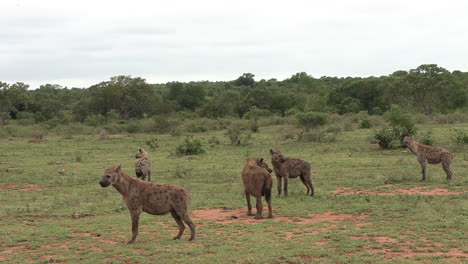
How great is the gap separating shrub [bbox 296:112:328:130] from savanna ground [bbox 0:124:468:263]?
1215cm

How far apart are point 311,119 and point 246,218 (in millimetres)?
24395

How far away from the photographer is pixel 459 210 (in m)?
11.7

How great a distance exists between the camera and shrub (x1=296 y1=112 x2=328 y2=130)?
1393 inches

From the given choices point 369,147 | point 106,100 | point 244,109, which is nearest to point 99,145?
point 369,147

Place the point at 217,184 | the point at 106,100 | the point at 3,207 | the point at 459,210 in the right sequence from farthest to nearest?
1. the point at 106,100
2. the point at 217,184
3. the point at 3,207
4. the point at 459,210

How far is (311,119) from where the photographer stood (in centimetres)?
3553

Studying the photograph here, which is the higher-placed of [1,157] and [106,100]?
[106,100]

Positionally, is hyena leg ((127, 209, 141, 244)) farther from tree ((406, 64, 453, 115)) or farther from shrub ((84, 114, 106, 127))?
shrub ((84, 114, 106, 127))

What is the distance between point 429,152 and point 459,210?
197 inches

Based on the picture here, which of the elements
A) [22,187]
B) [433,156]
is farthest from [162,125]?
[433,156]

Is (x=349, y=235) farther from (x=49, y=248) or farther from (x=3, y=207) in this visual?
(x=3, y=207)

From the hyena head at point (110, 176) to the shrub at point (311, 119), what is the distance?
27.0 metres

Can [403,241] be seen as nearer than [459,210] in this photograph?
Yes

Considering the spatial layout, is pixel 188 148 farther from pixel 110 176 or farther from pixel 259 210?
pixel 110 176
